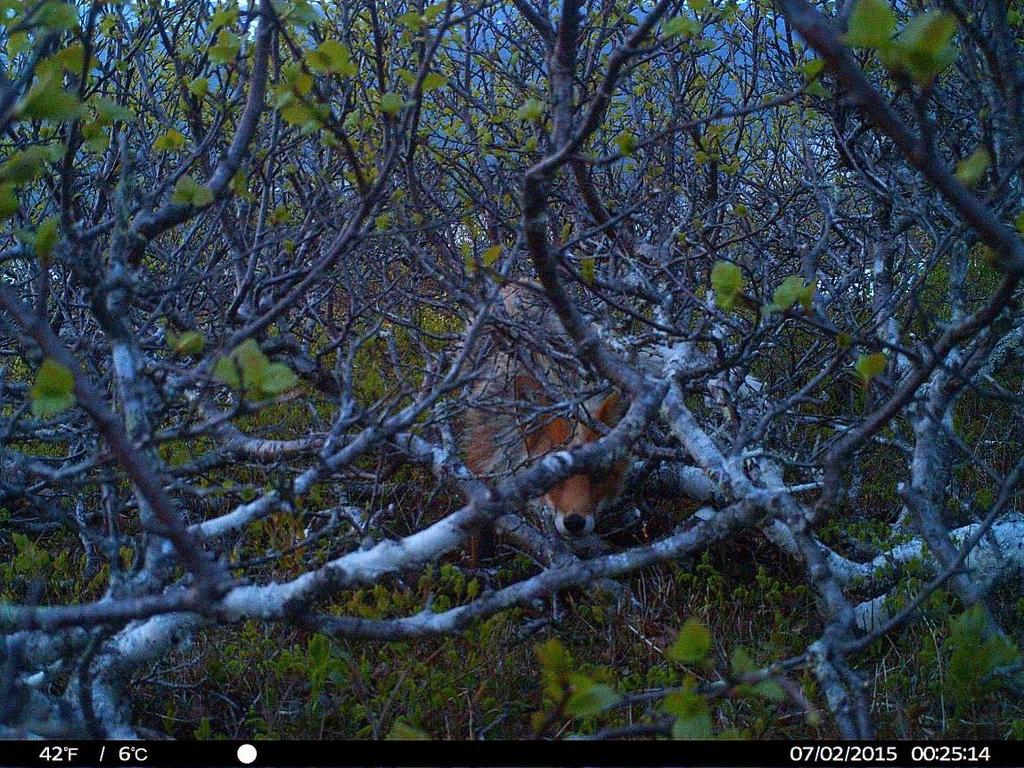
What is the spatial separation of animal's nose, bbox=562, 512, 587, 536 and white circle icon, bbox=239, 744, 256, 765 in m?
2.35

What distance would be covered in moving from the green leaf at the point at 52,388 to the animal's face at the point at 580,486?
3.03 meters

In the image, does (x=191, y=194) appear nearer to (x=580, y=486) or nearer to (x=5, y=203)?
(x=5, y=203)

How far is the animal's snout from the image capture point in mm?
4590

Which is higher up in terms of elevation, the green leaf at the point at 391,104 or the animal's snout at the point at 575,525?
the green leaf at the point at 391,104

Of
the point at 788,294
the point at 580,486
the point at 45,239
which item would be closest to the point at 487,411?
the point at 580,486

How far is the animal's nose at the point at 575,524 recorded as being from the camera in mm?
4586

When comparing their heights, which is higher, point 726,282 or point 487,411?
point 487,411

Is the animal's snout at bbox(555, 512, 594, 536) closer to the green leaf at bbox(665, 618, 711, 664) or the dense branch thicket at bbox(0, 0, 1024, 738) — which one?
the dense branch thicket at bbox(0, 0, 1024, 738)

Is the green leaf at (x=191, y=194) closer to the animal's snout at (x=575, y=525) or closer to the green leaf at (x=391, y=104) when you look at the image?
the green leaf at (x=391, y=104)

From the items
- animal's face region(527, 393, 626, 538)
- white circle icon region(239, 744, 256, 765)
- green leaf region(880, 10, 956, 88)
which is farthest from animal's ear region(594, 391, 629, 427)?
green leaf region(880, 10, 956, 88)

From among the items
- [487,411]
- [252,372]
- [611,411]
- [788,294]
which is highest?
[611,411]

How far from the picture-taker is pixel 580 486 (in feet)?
15.7

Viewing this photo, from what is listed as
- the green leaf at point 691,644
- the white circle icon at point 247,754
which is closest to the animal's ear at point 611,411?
the white circle icon at point 247,754

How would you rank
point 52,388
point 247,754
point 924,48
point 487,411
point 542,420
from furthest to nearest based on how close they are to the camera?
point 542,420 → point 487,411 → point 247,754 → point 52,388 → point 924,48
